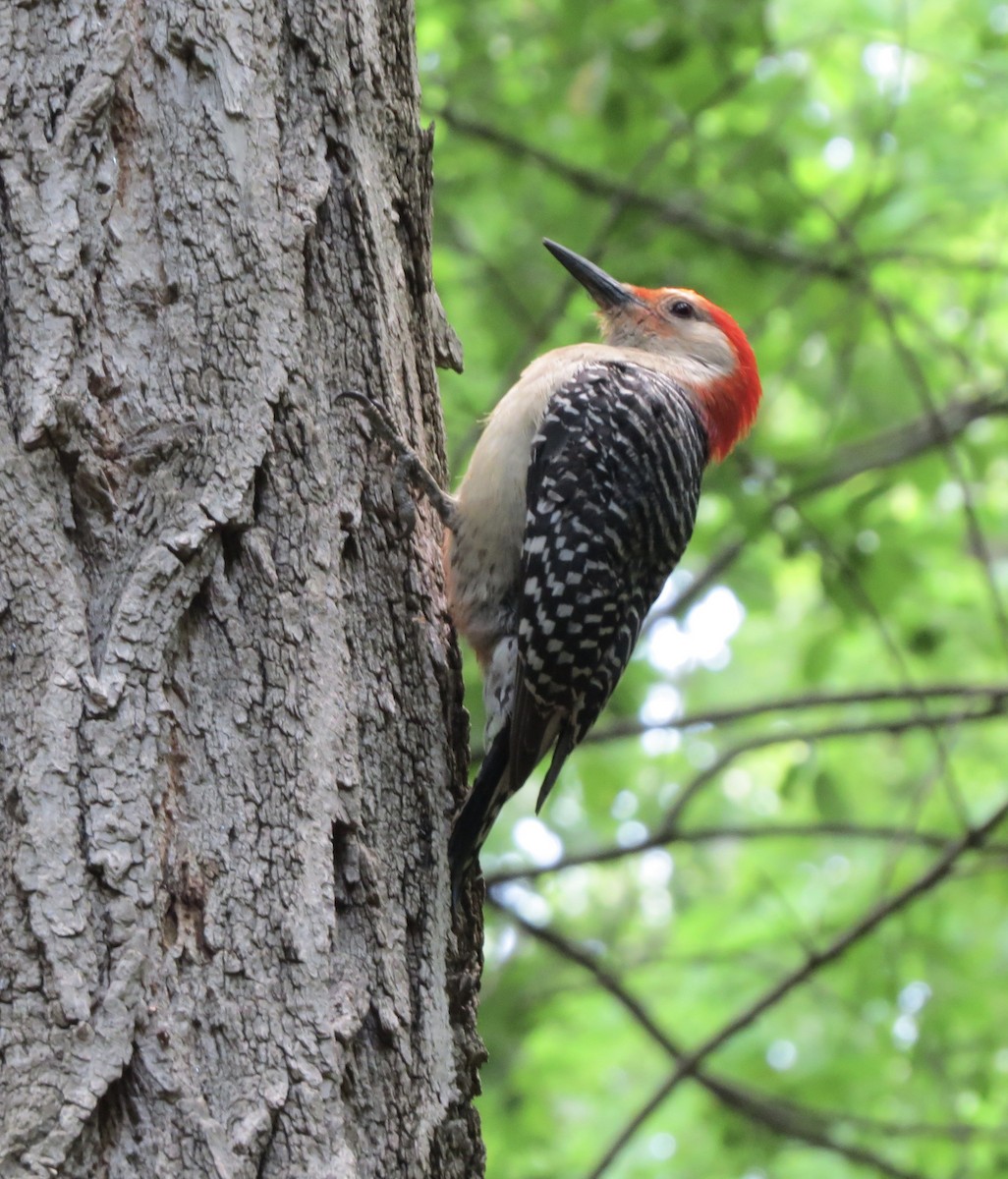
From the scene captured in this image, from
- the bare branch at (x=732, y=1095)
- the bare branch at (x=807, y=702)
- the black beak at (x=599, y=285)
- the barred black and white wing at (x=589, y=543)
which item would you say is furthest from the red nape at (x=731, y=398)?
the bare branch at (x=732, y=1095)

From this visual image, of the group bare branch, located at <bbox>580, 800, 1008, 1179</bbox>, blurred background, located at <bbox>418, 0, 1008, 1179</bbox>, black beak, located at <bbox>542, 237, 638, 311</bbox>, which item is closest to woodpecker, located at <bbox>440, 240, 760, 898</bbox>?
black beak, located at <bbox>542, 237, 638, 311</bbox>

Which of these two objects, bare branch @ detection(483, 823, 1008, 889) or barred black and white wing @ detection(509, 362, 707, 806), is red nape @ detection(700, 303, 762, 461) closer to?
barred black and white wing @ detection(509, 362, 707, 806)

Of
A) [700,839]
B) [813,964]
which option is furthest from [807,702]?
[813,964]

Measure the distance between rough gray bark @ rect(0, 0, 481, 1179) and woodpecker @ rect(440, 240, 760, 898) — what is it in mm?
595

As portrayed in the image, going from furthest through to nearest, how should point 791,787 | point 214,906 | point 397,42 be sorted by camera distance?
point 791,787 < point 397,42 < point 214,906

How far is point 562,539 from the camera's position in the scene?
3311mm

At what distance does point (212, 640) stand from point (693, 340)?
2.75m

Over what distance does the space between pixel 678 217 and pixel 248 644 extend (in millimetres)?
3938

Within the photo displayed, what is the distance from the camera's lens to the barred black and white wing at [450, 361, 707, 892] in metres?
3.24

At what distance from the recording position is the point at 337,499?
2412 millimetres

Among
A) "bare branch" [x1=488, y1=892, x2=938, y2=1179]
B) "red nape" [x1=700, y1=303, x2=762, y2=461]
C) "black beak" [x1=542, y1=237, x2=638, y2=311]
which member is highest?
"black beak" [x1=542, y1=237, x2=638, y2=311]

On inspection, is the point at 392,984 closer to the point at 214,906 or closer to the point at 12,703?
the point at 214,906

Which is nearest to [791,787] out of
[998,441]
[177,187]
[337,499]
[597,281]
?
[998,441]

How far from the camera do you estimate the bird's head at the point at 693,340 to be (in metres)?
4.31
